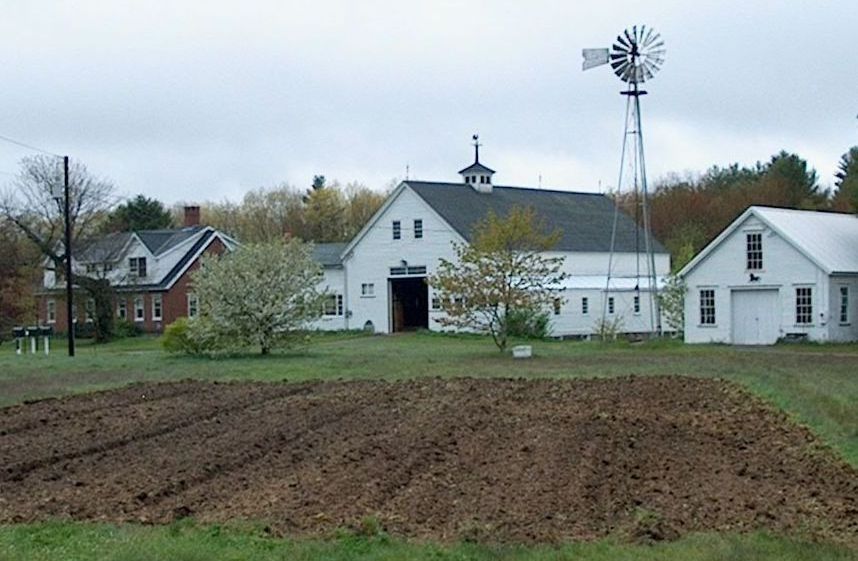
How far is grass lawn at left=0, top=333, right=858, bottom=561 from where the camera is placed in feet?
32.1

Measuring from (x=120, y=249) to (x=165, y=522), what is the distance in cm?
5848

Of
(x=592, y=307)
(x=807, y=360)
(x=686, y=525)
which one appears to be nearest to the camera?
(x=686, y=525)

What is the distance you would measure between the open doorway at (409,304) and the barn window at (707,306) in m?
16.4

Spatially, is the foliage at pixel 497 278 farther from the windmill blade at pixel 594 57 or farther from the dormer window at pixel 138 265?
the dormer window at pixel 138 265

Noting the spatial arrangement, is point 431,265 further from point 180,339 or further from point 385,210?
point 180,339

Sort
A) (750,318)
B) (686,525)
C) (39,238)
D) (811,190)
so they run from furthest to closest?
(811,190)
(39,238)
(750,318)
(686,525)

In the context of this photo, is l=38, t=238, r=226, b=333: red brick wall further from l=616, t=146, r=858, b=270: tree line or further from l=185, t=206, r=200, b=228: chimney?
l=616, t=146, r=858, b=270: tree line

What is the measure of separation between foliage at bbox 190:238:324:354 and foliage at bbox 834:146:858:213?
66.8ft

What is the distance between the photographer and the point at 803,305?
4375cm

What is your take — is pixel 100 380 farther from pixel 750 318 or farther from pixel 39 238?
pixel 39 238

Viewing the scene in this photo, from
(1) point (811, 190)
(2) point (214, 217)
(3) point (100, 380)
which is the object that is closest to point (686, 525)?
(3) point (100, 380)

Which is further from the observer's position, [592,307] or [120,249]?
[120,249]

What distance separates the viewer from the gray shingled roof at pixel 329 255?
205ft

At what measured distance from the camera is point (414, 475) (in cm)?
1362
